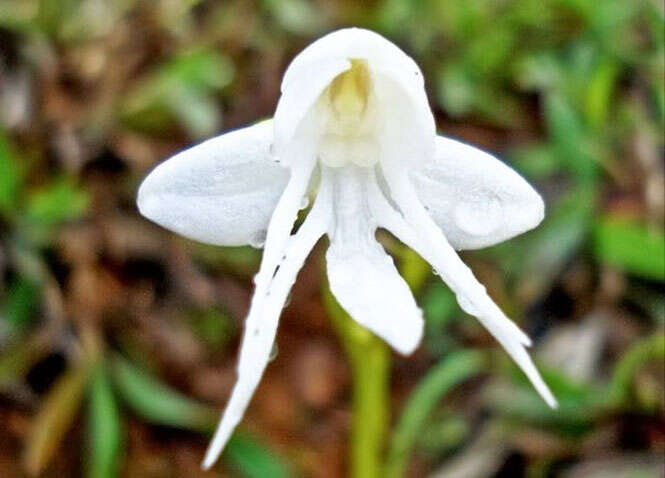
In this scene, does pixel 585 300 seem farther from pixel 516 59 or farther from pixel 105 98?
pixel 105 98

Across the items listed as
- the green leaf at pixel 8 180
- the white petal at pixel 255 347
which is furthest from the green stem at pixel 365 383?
the green leaf at pixel 8 180

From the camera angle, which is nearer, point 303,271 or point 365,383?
point 365,383

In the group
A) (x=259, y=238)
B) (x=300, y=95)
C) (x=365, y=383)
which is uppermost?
(x=300, y=95)

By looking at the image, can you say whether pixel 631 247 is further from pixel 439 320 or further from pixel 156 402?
pixel 156 402

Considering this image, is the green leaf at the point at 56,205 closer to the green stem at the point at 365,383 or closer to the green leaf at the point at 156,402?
the green leaf at the point at 156,402

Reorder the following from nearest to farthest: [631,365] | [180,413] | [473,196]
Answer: [473,196]
[631,365]
[180,413]

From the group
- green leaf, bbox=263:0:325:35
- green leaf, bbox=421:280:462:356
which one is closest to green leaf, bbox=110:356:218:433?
green leaf, bbox=421:280:462:356

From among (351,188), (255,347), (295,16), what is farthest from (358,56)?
(295,16)
